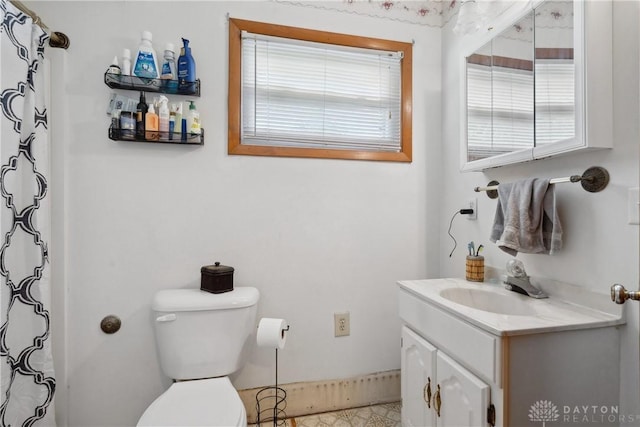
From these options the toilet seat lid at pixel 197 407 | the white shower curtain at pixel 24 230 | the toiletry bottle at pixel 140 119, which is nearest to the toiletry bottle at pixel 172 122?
the toiletry bottle at pixel 140 119

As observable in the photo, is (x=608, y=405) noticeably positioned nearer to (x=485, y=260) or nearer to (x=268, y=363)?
(x=485, y=260)

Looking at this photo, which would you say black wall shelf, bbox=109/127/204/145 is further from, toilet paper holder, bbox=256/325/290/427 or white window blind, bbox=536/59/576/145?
white window blind, bbox=536/59/576/145

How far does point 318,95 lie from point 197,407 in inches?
59.3

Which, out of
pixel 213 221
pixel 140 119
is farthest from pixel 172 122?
pixel 213 221

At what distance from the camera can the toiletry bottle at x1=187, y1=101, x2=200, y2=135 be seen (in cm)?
148

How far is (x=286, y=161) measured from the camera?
166 cm

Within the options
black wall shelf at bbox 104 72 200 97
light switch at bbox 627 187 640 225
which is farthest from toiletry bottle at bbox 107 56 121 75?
light switch at bbox 627 187 640 225

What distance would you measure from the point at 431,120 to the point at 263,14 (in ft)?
3.51

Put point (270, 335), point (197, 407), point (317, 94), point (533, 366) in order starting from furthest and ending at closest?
point (317, 94) < point (270, 335) < point (197, 407) < point (533, 366)

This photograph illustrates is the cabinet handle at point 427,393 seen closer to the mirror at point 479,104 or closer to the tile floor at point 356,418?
the tile floor at point 356,418

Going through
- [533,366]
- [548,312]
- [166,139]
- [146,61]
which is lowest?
[533,366]

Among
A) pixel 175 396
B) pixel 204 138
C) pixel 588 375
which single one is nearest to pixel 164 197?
pixel 204 138

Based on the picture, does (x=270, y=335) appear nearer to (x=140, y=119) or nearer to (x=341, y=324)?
(x=341, y=324)

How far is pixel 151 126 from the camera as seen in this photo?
1.42 m
